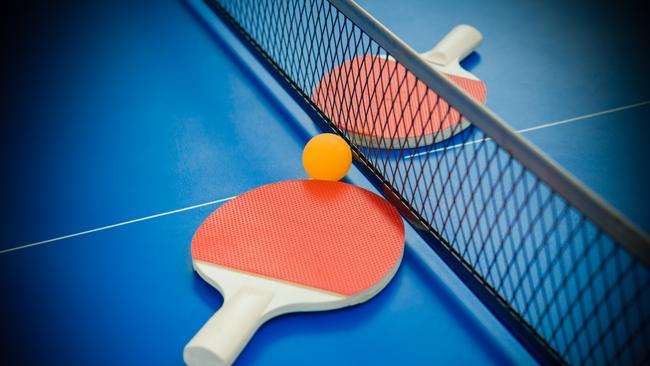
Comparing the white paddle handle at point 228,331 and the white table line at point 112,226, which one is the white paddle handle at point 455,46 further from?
the white paddle handle at point 228,331

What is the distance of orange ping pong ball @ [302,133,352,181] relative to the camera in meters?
2.50

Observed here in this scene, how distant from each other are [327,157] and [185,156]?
743 mm

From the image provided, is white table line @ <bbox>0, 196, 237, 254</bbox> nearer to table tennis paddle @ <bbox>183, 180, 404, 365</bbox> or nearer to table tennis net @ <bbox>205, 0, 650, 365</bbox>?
table tennis paddle @ <bbox>183, 180, 404, 365</bbox>

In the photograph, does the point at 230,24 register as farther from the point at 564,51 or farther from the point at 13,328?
the point at 13,328

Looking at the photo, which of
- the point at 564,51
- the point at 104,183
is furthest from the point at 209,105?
the point at 564,51

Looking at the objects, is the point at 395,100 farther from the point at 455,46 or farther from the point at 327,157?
the point at 455,46

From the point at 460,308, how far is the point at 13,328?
4.81 feet

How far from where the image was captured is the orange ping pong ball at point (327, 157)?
2496 millimetres

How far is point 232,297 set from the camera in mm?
2041

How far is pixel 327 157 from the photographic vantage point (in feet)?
8.18

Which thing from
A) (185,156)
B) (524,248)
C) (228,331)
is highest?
(185,156)

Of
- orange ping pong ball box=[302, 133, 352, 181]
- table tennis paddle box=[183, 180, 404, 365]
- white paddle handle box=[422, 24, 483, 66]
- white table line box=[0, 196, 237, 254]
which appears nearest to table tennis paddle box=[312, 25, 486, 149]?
white paddle handle box=[422, 24, 483, 66]

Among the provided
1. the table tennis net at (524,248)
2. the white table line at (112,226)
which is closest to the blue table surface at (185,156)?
the white table line at (112,226)

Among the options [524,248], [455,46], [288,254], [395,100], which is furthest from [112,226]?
[455,46]
